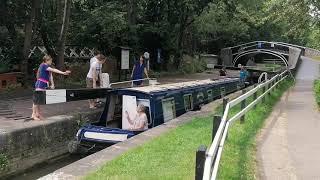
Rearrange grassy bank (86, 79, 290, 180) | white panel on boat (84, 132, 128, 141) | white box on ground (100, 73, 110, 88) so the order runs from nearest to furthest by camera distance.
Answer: grassy bank (86, 79, 290, 180)
white panel on boat (84, 132, 128, 141)
white box on ground (100, 73, 110, 88)

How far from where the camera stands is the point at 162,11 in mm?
33812

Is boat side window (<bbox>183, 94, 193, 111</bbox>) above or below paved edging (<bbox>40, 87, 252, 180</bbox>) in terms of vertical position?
above

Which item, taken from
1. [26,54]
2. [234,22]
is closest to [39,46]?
[26,54]

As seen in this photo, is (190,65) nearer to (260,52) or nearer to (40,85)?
(260,52)

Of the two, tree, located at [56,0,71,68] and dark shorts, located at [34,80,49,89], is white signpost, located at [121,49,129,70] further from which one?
dark shorts, located at [34,80,49,89]

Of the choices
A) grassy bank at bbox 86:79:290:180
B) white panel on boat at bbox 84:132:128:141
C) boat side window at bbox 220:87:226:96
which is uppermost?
boat side window at bbox 220:87:226:96

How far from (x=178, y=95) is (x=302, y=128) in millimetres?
4390

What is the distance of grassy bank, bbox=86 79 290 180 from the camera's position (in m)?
8.01

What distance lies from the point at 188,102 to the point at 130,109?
3.68m

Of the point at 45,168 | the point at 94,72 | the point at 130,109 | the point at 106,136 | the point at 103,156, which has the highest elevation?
the point at 94,72

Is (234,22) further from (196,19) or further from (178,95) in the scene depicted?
(178,95)

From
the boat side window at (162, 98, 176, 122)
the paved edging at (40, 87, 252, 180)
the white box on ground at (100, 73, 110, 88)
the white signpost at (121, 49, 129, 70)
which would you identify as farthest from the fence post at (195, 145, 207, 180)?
the white signpost at (121, 49, 129, 70)

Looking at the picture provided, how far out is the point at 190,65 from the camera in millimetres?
41750

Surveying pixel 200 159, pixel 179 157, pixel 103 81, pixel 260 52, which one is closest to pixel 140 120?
pixel 103 81
